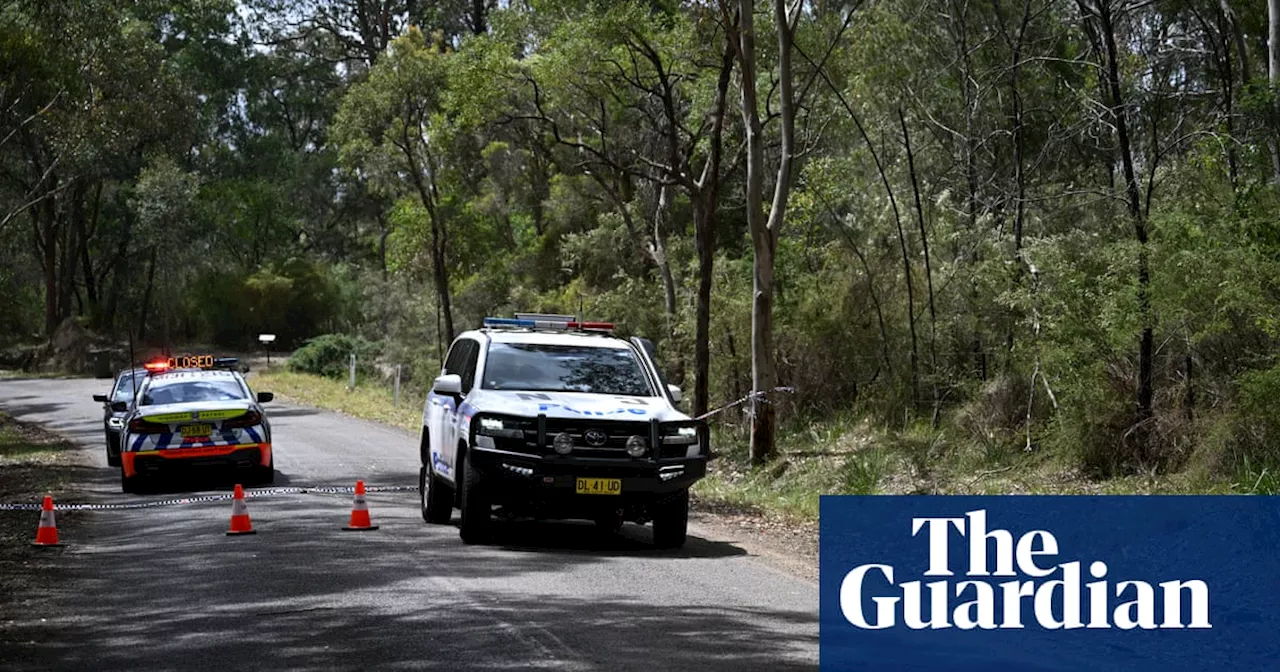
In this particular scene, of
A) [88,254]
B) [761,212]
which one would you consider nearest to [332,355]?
[88,254]

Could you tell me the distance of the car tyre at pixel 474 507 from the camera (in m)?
13.3

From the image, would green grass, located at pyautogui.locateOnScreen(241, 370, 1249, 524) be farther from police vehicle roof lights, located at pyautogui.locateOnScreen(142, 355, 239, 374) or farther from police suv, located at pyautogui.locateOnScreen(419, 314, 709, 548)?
police vehicle roof lights, located at pyautogui.locateOnScreen(142, 355, 239, 374)

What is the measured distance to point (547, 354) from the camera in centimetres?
1485

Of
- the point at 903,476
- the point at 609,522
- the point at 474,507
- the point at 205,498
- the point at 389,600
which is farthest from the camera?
the point at 903,476

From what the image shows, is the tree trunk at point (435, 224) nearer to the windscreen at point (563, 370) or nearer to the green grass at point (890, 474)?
the green grass at point (890, 474)

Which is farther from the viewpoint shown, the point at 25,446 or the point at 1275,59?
the point at 25,446

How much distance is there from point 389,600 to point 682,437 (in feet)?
12.1

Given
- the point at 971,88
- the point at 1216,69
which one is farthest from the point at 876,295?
the point at 1216,69

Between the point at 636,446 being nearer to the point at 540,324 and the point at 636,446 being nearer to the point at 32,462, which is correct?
the point at 540,324

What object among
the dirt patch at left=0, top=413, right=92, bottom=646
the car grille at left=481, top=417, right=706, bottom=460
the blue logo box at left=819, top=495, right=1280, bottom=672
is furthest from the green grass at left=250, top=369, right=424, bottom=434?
the car grille at left=481, top=417, right=706, bottom=460

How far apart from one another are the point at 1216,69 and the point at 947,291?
5.35m

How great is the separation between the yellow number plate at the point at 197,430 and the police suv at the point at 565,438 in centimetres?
585

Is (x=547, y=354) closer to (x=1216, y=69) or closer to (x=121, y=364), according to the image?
(x=1216, y=69)

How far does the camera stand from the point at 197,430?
19.6m
